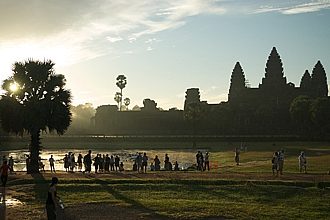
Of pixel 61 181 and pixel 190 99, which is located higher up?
pixel 190 99

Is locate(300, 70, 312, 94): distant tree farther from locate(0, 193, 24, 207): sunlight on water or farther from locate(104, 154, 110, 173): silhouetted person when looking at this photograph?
locate(0, 193, 24, 207): sunlight on water

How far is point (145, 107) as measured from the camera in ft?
432

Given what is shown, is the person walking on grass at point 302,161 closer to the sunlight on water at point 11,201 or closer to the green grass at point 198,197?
the green grass at point 198,197

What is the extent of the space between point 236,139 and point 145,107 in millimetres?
53158

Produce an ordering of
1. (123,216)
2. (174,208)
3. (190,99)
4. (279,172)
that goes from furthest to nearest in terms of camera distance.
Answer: (190,99) → (279,172) → (174,208) → (123,216)

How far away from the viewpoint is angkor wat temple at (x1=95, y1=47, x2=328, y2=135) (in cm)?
10125

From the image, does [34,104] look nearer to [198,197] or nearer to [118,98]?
[198,197]

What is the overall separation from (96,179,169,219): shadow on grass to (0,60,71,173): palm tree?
7.69 meters

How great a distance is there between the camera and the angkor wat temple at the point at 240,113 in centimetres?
10125

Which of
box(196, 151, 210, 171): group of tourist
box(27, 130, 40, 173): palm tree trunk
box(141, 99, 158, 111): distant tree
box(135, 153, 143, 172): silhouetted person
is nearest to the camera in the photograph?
box(27, 130, 40, 173): palm tree trunk

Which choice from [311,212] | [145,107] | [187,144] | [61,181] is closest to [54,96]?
[61,181]

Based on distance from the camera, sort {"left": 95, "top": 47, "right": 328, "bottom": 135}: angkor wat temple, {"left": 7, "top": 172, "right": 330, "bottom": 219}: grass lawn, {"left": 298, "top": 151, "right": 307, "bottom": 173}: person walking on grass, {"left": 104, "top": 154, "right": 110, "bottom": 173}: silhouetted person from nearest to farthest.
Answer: {"left": 7, "top": 172, "right": 330, "bottom": 219}: grass lawn < {"left": 298, "top": 151, "right": 307, "bottom": 173}: person walking on grass < {"left": 104, "top": 154, "right": 110, "bottom": 173}: silhouetted person < {"left": 95, "top": 47, "right": 328, "bottom": 135}: angkor wat temple

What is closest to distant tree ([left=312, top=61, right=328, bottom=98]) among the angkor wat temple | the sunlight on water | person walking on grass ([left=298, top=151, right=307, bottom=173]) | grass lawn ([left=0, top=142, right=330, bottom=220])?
the angkor wat temple

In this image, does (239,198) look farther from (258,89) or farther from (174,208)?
(258,89)
